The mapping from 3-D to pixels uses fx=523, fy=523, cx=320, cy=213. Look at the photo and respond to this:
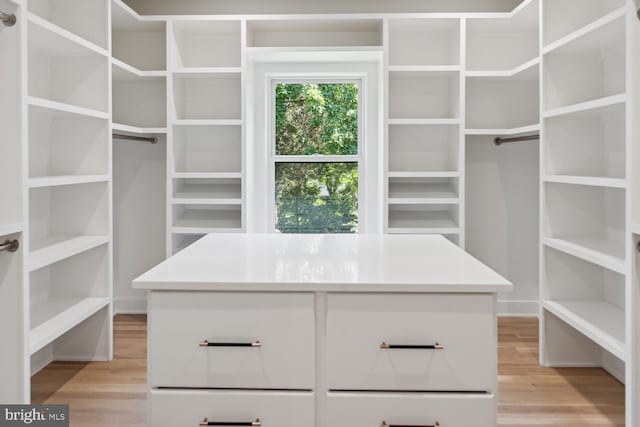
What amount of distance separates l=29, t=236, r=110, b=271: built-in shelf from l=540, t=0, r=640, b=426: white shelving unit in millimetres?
2601

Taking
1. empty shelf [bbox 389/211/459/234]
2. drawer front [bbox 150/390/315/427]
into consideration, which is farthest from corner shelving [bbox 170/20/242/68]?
drawer front [bbox 150/390/315/427]

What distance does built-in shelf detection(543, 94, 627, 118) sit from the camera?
2238mm

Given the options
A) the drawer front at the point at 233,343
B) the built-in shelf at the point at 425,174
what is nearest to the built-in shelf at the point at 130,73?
the built-in shelf at the point at 425,174

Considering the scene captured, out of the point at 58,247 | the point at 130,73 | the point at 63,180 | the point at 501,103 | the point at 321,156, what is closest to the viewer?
the point at 63,180

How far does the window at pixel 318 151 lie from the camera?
4.32m

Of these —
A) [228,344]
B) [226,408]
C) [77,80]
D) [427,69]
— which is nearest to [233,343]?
[228,344]

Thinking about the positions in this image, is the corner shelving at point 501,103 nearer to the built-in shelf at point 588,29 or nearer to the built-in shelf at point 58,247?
the built-in shelf at point 588,29

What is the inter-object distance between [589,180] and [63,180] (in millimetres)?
2604

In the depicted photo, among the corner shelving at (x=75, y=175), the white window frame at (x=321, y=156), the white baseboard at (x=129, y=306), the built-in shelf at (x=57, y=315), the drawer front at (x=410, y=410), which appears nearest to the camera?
the drawer front at (x=410, y=410)

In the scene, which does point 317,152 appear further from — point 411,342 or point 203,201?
point 411,342

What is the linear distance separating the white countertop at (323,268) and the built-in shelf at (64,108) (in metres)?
0.96

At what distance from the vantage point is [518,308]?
4152 mm

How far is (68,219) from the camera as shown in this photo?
3.13 metres

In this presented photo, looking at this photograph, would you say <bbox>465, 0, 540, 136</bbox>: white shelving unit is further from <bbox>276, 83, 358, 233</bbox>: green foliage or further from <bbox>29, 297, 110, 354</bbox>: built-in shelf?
<bbox>29, 297, 110, 354</bbox>: built-in shelf
